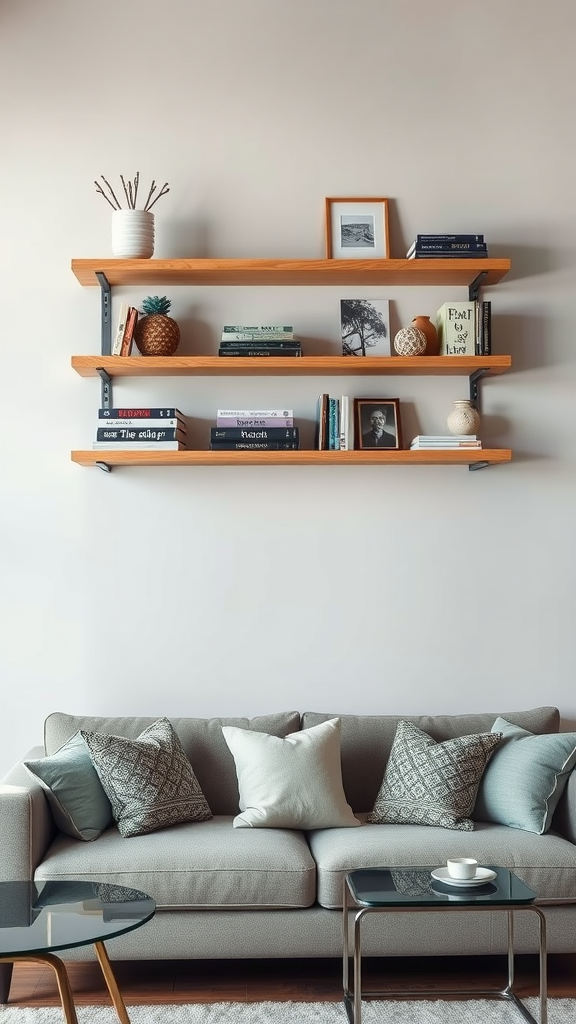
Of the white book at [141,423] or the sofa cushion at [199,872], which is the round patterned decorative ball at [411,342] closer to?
the white book at [141,423]

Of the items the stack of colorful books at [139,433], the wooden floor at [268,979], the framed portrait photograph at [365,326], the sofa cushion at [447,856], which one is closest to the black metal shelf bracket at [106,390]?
the stack of colorful books at [139,433]

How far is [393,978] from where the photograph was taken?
3.03 metres

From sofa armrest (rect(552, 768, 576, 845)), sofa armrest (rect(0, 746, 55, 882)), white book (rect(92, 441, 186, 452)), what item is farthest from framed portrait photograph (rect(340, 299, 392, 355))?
sofa armrest (rect(0, 746, 55, 882))

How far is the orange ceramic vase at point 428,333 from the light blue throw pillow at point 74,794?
1.82 m

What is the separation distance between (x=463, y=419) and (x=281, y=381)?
2.21 ft

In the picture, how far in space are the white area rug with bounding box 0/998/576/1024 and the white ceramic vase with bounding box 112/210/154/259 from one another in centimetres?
239

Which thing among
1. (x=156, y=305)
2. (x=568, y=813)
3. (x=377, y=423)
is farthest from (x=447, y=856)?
(x=156, y=305)

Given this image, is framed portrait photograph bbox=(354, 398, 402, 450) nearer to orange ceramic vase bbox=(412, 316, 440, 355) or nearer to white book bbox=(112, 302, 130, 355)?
orange ceramic vase bbox=(412, 316, 440, 355)

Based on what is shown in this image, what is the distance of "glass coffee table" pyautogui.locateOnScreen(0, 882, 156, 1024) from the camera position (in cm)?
212

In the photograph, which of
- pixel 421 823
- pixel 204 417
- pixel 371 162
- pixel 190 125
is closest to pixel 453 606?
pixel 421 823

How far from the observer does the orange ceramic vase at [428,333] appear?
3.70 metres

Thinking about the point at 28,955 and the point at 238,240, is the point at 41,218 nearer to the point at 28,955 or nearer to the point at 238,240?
the point at 238,240

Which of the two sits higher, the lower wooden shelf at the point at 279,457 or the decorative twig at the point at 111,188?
the decorative twig at the point at 111,188

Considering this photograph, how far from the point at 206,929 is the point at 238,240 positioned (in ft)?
7.70
